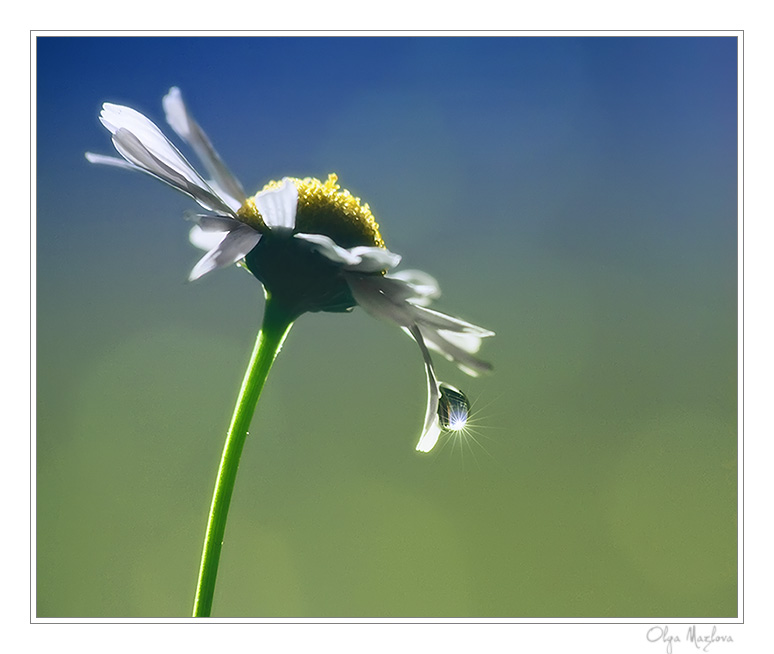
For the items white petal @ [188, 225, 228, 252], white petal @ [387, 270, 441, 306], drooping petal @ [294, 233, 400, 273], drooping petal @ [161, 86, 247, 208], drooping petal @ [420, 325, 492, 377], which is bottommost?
drooping petal @ [420, 325, 492, 377]

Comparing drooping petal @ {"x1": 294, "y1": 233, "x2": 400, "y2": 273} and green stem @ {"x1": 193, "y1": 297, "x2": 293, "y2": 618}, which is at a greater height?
drooping petal @ {"x1": 294, "y1": 233, "x2": 400, "y2": 273}

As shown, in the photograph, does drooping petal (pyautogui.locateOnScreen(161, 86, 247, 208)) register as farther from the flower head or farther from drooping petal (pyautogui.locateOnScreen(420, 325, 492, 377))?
drooping petal (pyautogui.locateOnScreen(420, 325, 492, 377))

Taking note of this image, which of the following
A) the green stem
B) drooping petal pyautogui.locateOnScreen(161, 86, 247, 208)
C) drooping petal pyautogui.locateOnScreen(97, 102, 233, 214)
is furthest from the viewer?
drooping petal pyautogui.locateOnScreen(161, 86, 247, 208)
